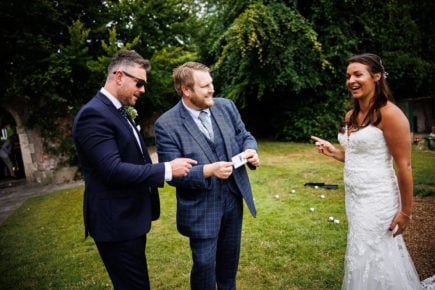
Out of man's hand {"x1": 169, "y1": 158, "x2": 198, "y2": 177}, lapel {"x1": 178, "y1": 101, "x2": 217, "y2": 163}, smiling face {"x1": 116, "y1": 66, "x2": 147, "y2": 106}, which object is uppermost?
smiling face {"x1": 116, "y1": 66, "x2": 147, "y2": 106}

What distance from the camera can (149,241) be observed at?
16.7ft

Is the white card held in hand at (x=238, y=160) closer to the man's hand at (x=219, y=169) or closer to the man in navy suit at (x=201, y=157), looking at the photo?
the man in navy suit at (x=201, y=157)

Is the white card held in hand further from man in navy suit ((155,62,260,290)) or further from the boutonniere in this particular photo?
the boutonniere

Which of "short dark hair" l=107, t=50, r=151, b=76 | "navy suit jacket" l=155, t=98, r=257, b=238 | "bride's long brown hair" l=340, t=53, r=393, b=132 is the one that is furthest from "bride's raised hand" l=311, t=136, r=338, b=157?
"short dark hair" l=107, t=50, r=151, b=76

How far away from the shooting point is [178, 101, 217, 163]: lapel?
263 centimetres

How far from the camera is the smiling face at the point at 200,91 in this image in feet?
8.54

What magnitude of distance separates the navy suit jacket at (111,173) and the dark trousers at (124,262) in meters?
0.10

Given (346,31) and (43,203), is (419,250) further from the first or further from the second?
(346,31)

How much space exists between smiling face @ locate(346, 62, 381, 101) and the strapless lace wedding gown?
0.31 m

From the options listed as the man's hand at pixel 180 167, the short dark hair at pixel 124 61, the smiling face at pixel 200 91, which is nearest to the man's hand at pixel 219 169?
the man's hand at pixel 180 167

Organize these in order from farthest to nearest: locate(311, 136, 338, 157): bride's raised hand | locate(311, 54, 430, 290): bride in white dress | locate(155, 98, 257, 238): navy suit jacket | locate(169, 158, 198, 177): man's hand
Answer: locate(311, 136, 338, 157): bride's raised hand → locate(155, 98, 257, 238): navy suit jacket → locate(311, 54, 430, 290): bride in white dress → locate(169, 158, 198, 177): man's hand

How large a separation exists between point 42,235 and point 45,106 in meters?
6.36

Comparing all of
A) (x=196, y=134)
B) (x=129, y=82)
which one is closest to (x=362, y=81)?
(x=196, y=134)

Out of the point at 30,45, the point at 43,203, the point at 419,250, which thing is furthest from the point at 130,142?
the point at 30,45
